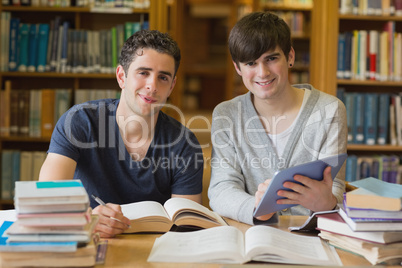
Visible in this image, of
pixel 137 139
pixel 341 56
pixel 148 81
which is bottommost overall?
pixel 137 139

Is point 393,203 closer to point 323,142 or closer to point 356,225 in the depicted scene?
point 356,225

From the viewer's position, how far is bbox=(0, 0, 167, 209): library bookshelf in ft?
10.6

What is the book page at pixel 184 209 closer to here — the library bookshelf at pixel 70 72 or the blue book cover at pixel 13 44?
the library bookshelf at pixel 70 72

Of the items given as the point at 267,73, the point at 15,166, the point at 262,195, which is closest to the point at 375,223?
the point at 262,195

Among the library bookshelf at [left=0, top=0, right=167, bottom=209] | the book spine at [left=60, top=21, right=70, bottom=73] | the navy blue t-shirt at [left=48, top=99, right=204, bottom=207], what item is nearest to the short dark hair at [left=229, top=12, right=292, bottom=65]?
the navy blue t-shirt at [left=48, top=99, right=204, bottom=207]

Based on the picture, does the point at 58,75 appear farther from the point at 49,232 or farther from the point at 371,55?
the point at 49,232

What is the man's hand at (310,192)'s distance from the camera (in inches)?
51.1

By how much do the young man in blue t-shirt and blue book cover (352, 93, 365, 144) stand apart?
1864 millimetres

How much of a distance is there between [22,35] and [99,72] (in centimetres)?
55

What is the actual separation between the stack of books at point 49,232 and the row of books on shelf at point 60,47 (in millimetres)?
2316

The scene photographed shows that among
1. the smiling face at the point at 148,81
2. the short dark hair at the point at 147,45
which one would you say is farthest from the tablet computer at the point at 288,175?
the short dark hair at the point at 147,45

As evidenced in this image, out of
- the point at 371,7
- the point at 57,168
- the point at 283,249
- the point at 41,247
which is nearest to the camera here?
the point at 41,247

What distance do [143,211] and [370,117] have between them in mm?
2408

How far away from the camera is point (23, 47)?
10.6 feet
